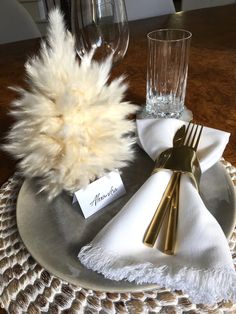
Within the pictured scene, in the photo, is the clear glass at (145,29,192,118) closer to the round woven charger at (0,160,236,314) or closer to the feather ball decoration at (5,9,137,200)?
the feather ball decoration at (5,9,137,200)

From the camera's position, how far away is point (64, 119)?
345mm

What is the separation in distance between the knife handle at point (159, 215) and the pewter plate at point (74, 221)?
37mm

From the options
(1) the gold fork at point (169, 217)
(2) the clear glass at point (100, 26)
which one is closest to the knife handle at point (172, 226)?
(1) the gold fork at point (169, 217)

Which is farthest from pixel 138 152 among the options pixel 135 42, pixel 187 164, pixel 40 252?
pixel 135 42

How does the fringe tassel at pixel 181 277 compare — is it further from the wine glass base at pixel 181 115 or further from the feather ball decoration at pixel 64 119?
the wine glass base at pixel 181 115

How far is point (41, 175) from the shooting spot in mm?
376

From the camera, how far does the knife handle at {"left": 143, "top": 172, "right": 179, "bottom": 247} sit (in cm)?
33

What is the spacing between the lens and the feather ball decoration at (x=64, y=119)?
346 mm

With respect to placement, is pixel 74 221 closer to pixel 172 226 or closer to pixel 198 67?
pixel 172 226

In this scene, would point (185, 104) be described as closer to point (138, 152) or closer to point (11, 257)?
point (138, 152)

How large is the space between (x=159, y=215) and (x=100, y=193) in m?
0.07

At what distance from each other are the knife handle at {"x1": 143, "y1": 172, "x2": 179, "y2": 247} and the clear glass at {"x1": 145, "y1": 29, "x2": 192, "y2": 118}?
8.4 inches

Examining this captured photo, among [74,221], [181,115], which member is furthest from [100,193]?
[181,115]

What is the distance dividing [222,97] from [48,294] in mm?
494
